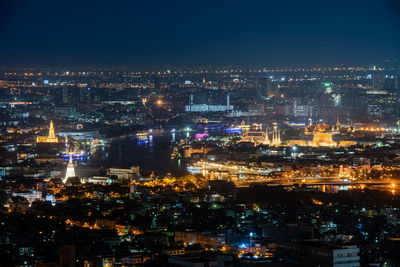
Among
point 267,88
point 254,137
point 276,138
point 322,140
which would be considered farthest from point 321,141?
point 267,88

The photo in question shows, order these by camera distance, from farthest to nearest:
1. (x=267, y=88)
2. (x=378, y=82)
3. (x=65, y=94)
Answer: (x=267, y=88)
(x=378, y=82)
(x=65, y=94)

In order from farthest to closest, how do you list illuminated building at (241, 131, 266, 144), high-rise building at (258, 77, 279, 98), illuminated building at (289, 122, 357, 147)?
high-rise building at (258, 77, 279, 98)
illuminated building at (241, 131, 266, 144)
illuminated building at (289, 122, 357, 147)

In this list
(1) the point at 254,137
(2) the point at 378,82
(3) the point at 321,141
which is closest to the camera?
(3) the point at 321,141

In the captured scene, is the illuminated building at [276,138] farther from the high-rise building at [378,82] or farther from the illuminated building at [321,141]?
the high-rise building at [378,82]

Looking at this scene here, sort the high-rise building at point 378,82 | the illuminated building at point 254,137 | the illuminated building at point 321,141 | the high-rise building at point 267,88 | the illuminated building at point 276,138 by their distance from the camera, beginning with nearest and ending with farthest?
the illuminated building at point 321,141, the illuminated building at point 276,138, the illuminated building at point 254,137, the high-rise building at point 378,82, the high-rise building at point 267,88

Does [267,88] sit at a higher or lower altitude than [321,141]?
higher

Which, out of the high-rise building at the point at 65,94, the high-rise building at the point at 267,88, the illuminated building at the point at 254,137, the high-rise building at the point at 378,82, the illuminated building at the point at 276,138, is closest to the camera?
the illuminated building at the point at 276,138

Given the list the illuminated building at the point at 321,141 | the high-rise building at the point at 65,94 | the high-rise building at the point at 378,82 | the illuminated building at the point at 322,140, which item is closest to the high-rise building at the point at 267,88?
the high-rise building at the point at 378,82

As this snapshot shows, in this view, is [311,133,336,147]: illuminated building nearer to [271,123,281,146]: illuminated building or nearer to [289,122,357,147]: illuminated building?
[289,122,357,147]: illuminated building

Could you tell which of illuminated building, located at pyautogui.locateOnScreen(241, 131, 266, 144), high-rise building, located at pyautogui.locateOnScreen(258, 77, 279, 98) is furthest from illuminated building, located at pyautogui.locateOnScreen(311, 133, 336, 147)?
high-rise building, located at pyautogui.locateOnScreen(258, 77, 279, 98)

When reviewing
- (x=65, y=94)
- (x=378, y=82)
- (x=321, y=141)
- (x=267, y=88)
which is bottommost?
(x=321, y=141)

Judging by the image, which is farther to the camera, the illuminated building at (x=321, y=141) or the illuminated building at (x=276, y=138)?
the illuminated building at (x=276, y=138)

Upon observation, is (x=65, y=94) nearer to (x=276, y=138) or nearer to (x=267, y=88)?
(x=267, y=88)
